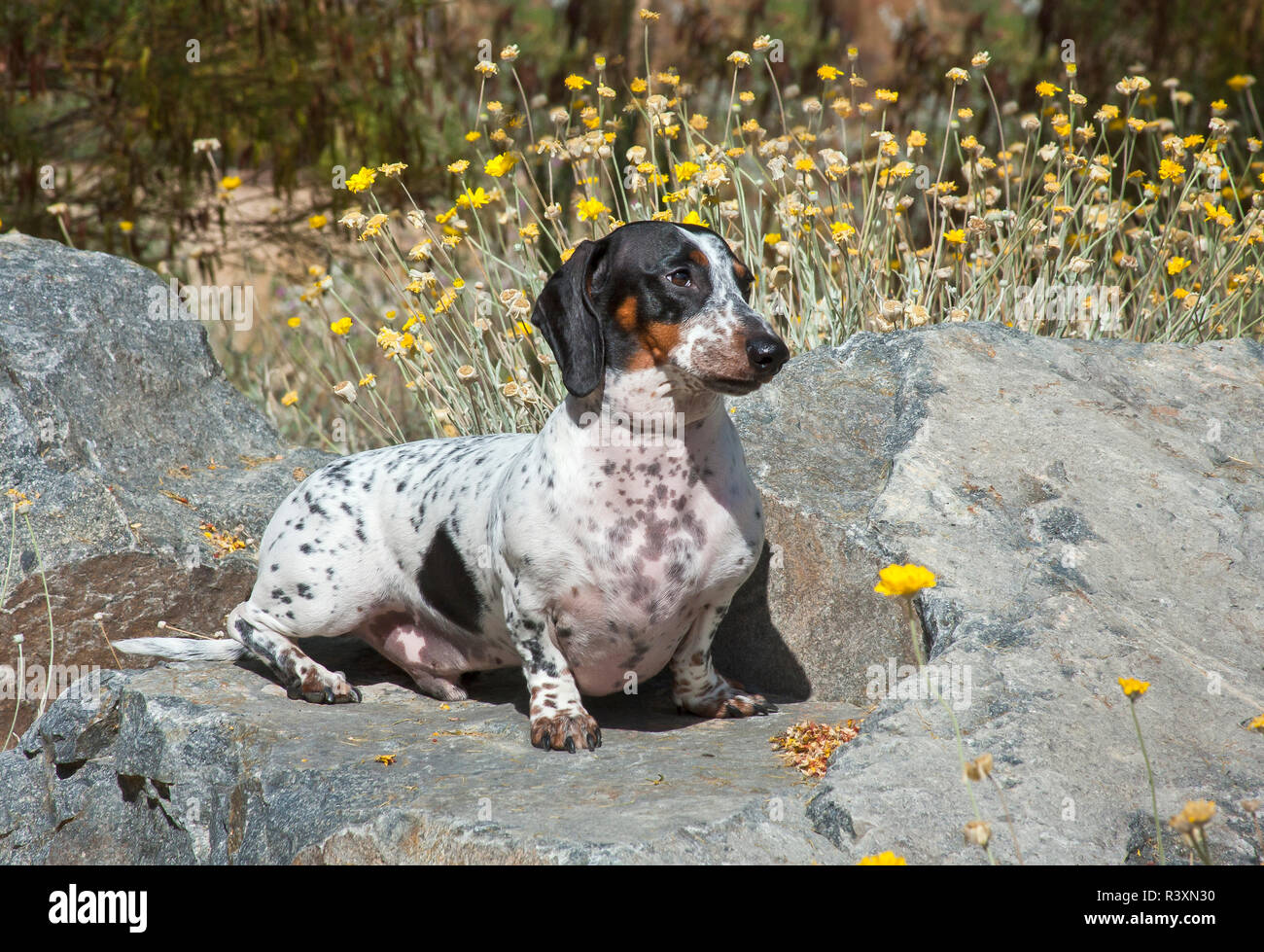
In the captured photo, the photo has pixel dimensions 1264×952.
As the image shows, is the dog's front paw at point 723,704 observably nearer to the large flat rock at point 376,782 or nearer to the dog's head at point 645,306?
the large flat rock at point 376,782

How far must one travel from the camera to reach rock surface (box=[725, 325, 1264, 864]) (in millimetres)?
2459

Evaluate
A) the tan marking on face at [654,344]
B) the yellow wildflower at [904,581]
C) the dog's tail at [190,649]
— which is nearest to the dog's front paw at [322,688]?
the dog's tail at [190,649]

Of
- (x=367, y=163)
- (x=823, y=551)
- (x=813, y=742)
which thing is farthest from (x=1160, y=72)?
(x=813, y=742)

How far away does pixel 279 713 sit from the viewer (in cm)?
327

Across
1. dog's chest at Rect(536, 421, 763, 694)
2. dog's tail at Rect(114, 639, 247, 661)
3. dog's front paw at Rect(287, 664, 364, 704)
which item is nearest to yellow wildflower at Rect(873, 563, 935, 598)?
dog's chest at Rect(536, 421, 763, 694)

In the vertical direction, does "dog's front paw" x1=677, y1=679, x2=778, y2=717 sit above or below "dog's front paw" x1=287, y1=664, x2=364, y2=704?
above

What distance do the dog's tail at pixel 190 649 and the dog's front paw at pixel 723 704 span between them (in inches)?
54.5

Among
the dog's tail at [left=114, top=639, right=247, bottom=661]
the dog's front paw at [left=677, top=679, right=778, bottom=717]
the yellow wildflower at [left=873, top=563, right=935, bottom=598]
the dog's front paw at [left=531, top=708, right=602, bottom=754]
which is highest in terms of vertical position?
the yellow wildflower at [left=873, top=563, right=935, bottom=598]

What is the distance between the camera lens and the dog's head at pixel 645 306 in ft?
9.53

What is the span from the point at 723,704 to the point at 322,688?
3.69ft

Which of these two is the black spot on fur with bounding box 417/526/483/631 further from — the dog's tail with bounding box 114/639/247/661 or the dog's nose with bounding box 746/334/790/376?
the dog's nose with bounding box 746/334/790/376

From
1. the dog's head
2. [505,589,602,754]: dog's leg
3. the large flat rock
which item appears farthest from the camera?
[505,589,602,754]: dog's leg

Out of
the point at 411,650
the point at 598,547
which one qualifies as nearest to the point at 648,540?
the point at 598,547

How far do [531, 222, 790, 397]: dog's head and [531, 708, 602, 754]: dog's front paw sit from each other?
2.61ft
